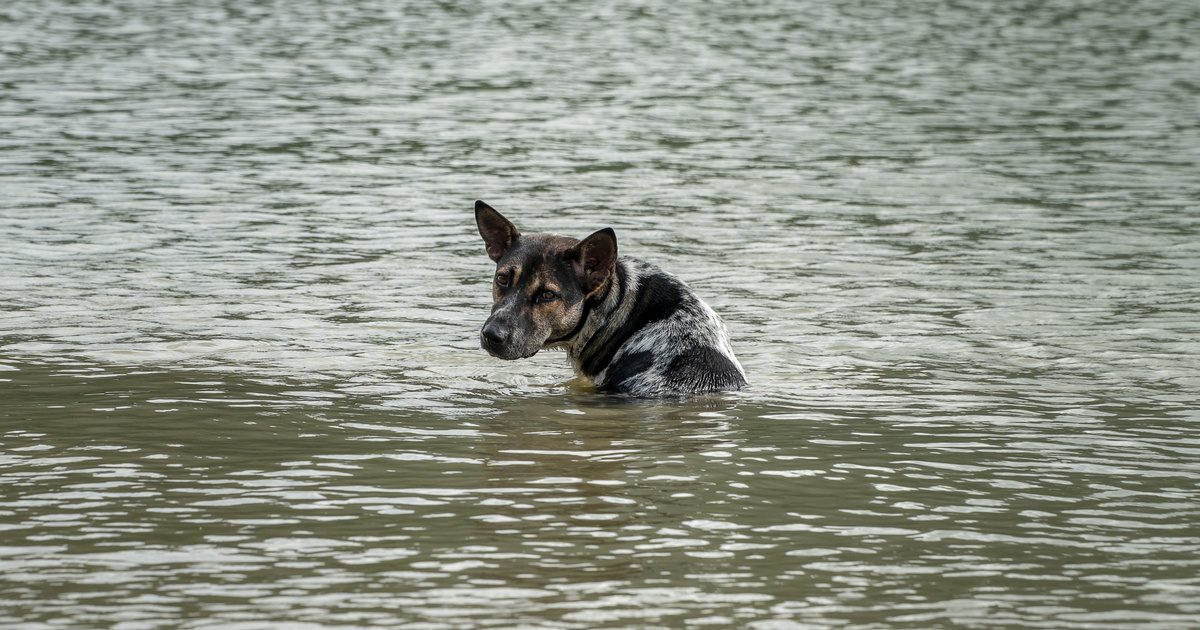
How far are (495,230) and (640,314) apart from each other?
4.22 feet

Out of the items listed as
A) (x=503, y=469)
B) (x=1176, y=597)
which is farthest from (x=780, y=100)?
(x=1176, y=597)

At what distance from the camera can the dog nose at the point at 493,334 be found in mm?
12609

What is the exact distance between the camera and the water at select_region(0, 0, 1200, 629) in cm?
873

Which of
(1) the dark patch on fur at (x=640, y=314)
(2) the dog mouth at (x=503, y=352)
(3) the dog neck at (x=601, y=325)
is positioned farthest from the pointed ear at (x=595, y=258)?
(2) the dog mouth at (x=503, y=352)

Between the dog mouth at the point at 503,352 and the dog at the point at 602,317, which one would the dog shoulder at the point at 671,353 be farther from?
the dog mouth at the point at 503,352

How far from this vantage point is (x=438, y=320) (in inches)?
639

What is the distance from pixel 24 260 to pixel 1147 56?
28531 millimetres

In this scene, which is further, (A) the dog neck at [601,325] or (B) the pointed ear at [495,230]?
→ (A) the dog neck at [601,325]

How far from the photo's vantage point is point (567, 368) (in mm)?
14625

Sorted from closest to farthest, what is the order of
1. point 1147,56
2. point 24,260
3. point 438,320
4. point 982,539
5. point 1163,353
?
point 982,539 < point 1163,353 < point 438,320 < point 24,260 < point 1147,56

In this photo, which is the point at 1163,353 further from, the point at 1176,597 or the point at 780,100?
the point at 780,100

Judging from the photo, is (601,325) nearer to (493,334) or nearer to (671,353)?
(671,353)

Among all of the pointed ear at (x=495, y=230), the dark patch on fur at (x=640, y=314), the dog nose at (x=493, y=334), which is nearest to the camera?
the dog nose at (x=493, y=334)

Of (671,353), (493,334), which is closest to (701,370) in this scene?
(671,353)
